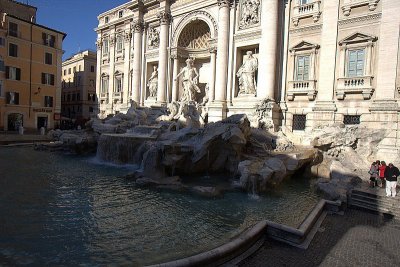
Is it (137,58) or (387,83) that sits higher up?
(137,58)

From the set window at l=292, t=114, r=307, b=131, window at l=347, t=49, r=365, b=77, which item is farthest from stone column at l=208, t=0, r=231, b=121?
window at l=347, t=49, r=365, b=77

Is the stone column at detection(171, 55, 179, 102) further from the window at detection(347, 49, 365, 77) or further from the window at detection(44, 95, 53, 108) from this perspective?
the window at detection(44, 95, 53, 108)

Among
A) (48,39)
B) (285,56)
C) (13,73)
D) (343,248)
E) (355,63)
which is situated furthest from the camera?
(48,39)

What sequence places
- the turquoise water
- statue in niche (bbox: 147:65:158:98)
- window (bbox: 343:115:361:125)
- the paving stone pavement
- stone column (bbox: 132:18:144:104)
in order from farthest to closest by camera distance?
stone column (bbox: 132:18:144:104)
statue in niche (bbox: 147:65:158:98)
window (bbox: 343:115:361:125)
the paving stone pavement
the turquoise water

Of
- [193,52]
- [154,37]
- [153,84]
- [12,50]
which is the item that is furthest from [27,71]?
[193,52]

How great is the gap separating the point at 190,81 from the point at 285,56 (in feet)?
25.9

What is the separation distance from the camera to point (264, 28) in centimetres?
1850

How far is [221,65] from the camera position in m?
20.7

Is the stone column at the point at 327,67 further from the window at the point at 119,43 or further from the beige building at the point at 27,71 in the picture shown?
the beige building at the point at 27,71

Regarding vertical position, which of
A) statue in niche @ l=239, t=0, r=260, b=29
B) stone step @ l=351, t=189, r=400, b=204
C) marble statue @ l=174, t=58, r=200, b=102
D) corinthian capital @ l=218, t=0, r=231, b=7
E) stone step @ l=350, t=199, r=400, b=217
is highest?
corinthian capital @ l=218, t=0, r=231, b=7

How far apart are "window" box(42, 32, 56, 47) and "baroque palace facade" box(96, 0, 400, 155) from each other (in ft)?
37.9

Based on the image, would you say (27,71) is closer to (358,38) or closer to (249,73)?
(249,73)

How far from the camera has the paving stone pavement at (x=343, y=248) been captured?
5.71 metres

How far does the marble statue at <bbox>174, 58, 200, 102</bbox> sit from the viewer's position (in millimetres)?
22969
